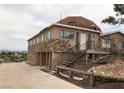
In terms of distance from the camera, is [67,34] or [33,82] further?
[67,34]

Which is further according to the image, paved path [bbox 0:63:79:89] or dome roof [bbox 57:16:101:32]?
dome roof [bbox 57:16:101:32]

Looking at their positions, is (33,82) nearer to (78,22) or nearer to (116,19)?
(116,19)

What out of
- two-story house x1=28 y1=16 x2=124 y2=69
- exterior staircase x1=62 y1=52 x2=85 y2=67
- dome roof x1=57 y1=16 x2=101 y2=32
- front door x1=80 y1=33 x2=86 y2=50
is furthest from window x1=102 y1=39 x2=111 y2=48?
exterior staircase x1=62 y1=52 x2=85 y2=67

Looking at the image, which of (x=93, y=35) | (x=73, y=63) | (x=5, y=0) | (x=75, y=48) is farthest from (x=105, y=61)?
(x=5, y=0)

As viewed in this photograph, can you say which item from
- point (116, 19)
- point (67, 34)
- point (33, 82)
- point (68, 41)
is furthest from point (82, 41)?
A: point (33, 82)

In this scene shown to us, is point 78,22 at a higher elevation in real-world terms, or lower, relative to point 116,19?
higher

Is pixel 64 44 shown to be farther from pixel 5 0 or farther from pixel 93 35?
pixel 5 0

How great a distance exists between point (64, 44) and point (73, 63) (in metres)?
1.92

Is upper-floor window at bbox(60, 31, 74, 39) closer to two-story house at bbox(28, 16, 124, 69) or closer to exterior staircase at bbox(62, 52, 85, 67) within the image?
two-story house at bbox(28, 16, 124, 69)

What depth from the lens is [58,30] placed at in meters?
15.2

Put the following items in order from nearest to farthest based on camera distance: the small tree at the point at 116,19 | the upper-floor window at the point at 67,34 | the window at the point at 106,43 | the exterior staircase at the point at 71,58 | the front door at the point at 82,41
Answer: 1. the small tree at the point at 116,19
2. the exterior staircase at the point at 71,58
3. the upper-floor window at the point at 67,34
4. the front door at the point at 82,41
5. the window at the point at 106,43

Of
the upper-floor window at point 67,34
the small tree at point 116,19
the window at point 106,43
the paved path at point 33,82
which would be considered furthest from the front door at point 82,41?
the paved path at point 33,82

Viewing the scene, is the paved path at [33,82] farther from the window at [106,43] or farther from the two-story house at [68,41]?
the window at [106,43]

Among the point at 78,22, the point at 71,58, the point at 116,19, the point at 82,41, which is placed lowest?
the point at 71,58
